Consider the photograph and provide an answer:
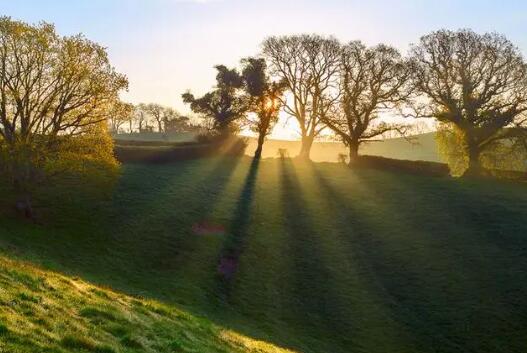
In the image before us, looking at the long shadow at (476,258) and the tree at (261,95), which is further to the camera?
the tree at (261,95)

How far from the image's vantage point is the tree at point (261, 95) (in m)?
83.4

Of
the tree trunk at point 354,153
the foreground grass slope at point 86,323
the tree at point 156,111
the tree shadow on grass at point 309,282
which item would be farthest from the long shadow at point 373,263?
the tree at point 156,111

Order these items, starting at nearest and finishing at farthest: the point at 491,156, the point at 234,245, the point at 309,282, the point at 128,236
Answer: the point at 309,282 < the point at 128,236 < the point at 234,245 < the point at 491,156

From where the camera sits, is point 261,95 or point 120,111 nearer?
point 120,111

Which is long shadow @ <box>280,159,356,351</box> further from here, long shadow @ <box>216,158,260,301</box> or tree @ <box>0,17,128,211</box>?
tree @ <box>0,17,128,211</box>

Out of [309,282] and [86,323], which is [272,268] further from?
[86,323]

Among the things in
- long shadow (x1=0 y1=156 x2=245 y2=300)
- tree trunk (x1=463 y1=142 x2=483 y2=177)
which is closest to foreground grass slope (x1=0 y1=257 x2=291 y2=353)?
long shadow (x1=0 y1=156 x2=245 y2=300)

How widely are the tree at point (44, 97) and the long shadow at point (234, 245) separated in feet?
48.3

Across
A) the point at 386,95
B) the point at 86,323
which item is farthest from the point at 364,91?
the point at 86,323

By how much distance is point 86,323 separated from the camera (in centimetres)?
1628

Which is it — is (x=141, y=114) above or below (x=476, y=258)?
above

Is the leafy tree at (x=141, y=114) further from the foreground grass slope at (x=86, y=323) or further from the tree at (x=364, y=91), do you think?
the foreground grass slope at (x=86, y=323)

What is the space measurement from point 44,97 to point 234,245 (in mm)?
20596

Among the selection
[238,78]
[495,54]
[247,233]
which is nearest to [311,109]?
[238,78]
